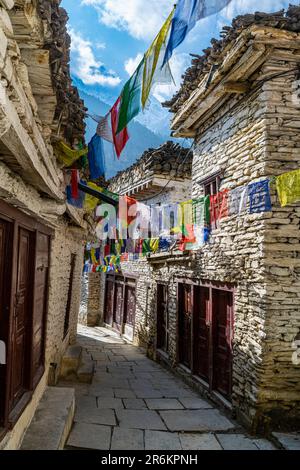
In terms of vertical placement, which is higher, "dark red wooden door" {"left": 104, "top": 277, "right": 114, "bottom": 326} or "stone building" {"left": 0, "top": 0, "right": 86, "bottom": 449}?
"stone building" {"left": 0, "top": 0, "right": 86, "bottom": 449}

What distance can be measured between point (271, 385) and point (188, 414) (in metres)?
1.77

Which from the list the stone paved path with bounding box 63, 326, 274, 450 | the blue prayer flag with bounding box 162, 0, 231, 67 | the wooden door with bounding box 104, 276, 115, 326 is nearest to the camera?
the blue prayer flag with bounding box 162, 0, 231, 67

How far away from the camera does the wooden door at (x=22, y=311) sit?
4089 mm

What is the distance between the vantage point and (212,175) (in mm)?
7797

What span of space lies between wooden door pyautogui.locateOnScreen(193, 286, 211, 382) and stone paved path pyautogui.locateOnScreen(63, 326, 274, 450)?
0.59 metres

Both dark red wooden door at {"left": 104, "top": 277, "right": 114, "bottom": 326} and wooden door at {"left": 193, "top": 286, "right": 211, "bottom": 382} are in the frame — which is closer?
wooden door at {"left": 193, "top": 286, "right": 211, "bottom": 382}

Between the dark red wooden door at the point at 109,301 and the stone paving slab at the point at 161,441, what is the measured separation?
1220 cm

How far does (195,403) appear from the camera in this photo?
7016 mm

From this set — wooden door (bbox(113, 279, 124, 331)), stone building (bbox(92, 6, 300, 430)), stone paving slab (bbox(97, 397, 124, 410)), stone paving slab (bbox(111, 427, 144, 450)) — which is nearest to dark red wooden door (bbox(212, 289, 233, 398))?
stone building (bbox(92, 6, 300, 430))

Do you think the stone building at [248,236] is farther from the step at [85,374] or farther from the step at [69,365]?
the step at [69,365]

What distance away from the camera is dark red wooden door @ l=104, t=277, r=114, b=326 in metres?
17.7

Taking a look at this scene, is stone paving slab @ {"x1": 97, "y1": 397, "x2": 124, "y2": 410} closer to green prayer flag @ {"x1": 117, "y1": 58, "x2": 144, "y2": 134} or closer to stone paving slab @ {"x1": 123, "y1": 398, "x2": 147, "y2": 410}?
stone paving slab @ {"x1": 123, "y1": 398, "x2": 147, "y2": 410}

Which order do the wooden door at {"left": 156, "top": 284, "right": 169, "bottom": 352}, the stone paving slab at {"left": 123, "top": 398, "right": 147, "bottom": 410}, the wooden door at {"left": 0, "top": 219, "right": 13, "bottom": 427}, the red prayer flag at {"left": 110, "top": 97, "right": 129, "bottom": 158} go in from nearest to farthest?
the wooden door at {"left": 0, "top": 219, "right": 13, "bottom": 427} < the red prayer flag at {"left": 110, "top": 97, "right": 129, "bottom": 158} < the stone paving slab at {"left": 123, "top": 398, "right": 147, "bottom": 410} < the wooden door at {"left": 156, "top": 284, "right": 169, "bottom": 352}

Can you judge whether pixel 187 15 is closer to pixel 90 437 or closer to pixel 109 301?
pixel 90 437
